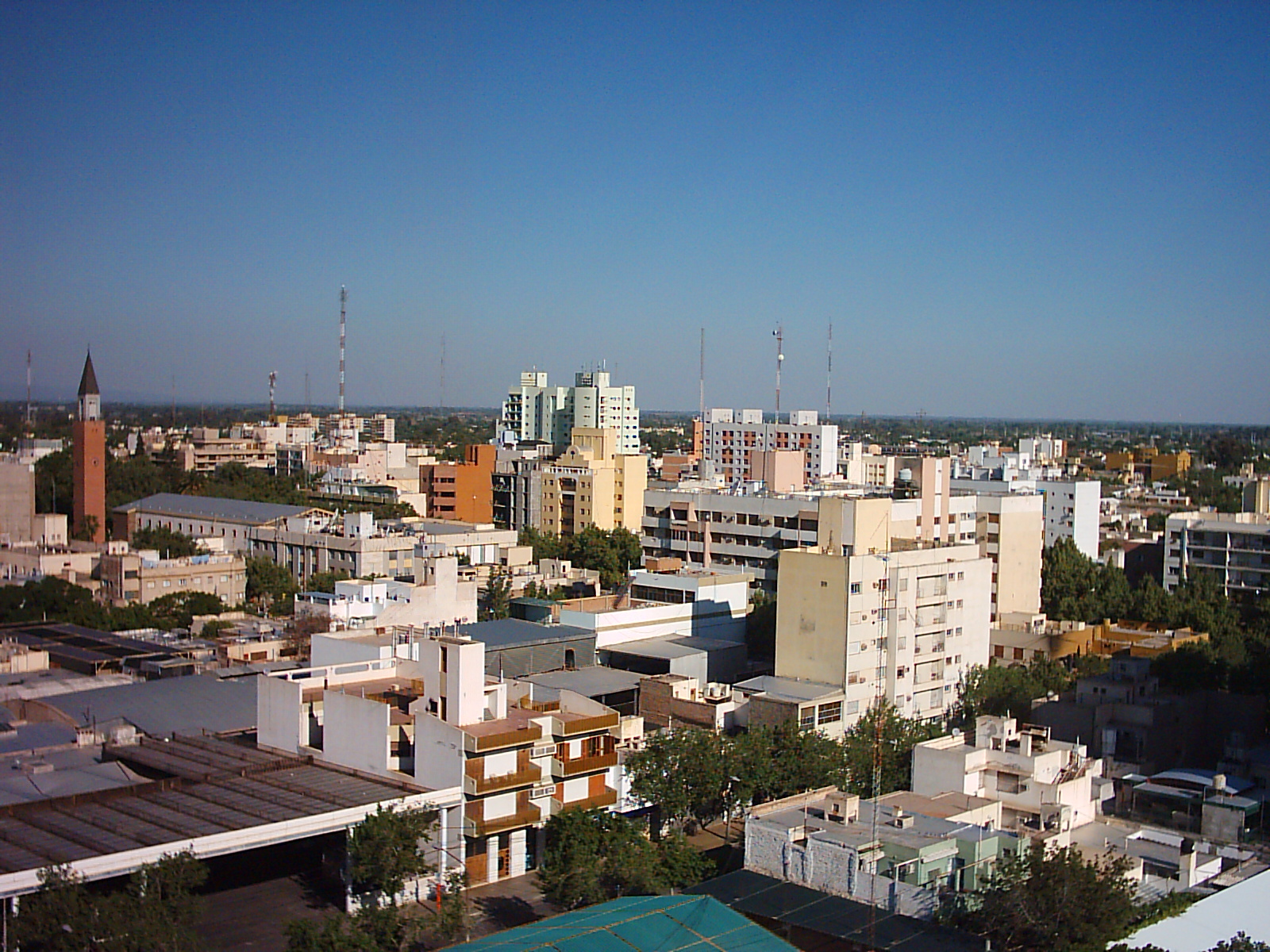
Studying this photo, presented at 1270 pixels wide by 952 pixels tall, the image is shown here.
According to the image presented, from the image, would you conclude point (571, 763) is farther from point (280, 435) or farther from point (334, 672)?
point (280, 435)

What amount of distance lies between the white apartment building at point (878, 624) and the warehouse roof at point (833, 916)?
608 centimetres

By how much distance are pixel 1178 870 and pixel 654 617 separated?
10.7 metres

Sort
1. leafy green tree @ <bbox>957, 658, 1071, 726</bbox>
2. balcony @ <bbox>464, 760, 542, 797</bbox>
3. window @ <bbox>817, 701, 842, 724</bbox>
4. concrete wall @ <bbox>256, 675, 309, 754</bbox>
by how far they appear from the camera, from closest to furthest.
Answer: balcony @ <bbox>464, 760, 542, 797</bbox>, concrete wall @ <bbox>256, 675, 309, 754</bbox>, window @ <bbox>817, 701, 842, 724</bbox>, leafy green tree @ <bbox>957, 658, 1071, 726</bbox>

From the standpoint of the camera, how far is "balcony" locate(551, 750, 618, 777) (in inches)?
509

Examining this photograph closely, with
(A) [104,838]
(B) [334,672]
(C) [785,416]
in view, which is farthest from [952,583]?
(C) [785,416]

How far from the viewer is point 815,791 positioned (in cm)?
1269

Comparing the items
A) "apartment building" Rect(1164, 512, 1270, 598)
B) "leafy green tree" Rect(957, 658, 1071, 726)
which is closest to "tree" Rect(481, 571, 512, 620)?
"leafy green tree" Rect(957, 658, 1071, 726)

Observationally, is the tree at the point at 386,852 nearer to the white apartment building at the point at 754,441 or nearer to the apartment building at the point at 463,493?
the apartment building at the point at 463,493

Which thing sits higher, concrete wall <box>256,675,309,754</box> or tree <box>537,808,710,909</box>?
concrete wall <box>256,675,309,754</box>

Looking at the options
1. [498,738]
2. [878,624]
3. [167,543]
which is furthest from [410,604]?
[167,543]

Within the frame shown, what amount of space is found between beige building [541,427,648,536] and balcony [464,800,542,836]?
21843mm

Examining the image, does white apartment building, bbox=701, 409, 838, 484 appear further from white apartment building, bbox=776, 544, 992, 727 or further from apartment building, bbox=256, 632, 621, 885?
apartment building, bbox=256, 632, 621, 885

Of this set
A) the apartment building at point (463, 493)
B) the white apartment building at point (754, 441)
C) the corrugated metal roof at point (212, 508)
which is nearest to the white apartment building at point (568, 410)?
the white apartment building at point (754, 441)

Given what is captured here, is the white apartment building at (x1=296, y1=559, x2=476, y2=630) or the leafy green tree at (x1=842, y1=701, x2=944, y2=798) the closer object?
the leafy green tree at (x1=842, y1=701, x2=944, y2=798)
